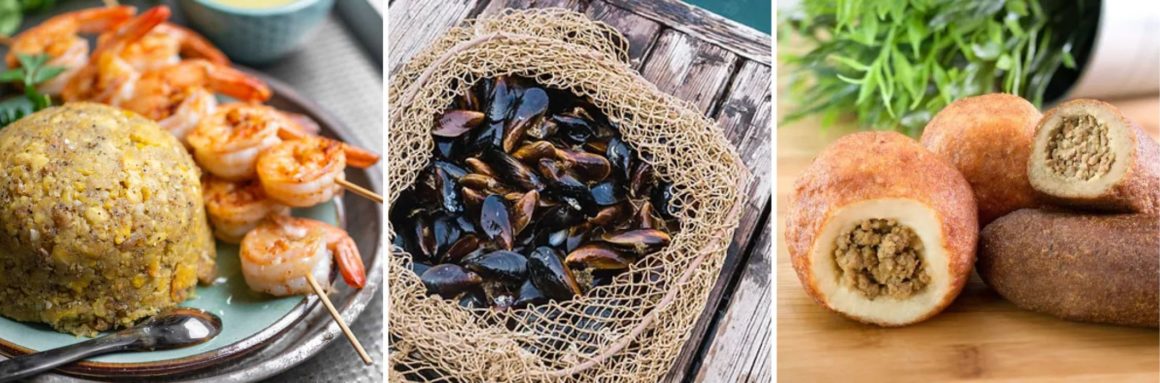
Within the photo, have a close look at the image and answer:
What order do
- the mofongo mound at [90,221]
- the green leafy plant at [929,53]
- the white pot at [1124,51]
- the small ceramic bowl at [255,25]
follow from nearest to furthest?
the mofongo mound at [90,221] < the white pot at [1124,51] < the green leafy plant at [929,53] < the small ceramic bowl at [255,25]

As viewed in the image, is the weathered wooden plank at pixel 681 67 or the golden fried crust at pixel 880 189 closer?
the weathered wooden plank at pixel 681 67

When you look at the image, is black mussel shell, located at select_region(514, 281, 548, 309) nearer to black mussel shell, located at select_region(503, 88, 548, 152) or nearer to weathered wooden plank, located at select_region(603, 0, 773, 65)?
black mussel shell, located at select_region(503, 88, 548, 152)

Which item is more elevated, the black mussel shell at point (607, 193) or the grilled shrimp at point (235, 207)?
the black mussel shell at point (607, 193)

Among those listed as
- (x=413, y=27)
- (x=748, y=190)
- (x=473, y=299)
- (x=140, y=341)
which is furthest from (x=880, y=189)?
(x=140, y=341)

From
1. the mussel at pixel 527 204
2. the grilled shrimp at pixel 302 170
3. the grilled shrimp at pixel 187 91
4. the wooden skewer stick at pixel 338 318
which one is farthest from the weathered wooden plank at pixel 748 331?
the grilled shrimp at pixel 187 91

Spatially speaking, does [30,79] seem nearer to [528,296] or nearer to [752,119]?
[528,296]

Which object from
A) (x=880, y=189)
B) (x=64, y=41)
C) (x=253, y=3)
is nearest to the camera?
(x=880, y=189)

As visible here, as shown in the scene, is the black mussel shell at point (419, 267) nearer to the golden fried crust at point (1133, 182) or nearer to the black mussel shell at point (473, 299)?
the black mussel shell at point (473, 299)

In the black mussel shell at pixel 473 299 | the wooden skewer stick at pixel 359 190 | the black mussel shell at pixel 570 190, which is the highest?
the black mussel shell at pixel 570 190
